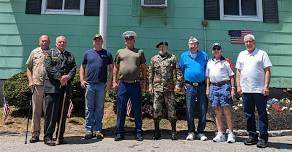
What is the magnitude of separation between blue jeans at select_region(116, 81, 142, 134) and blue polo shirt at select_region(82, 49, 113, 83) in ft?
1.35

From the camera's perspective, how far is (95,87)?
7.46 meters

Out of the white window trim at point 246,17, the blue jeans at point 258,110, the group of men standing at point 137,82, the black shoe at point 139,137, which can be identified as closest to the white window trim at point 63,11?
the group of men standing at point 137,82

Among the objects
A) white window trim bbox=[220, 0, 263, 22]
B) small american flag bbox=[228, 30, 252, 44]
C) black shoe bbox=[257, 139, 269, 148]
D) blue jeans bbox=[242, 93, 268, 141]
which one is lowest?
black shoe bbox=[257, 139, 269, 148]

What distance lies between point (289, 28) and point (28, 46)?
7.45 m

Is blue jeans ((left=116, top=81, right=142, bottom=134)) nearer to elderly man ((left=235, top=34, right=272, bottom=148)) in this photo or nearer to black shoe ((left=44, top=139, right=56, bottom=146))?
black shoe ((left=44, top=139, right=56, bottom=146))

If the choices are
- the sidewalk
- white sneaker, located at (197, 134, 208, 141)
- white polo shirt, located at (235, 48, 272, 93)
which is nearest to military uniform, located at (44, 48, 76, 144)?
the sidewalk

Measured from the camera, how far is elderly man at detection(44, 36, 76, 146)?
697cm

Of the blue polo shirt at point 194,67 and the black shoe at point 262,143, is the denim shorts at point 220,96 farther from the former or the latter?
the black shoe at point 262,143

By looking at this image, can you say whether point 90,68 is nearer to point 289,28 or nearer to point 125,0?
point 125,0

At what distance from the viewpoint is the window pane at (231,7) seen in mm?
11476

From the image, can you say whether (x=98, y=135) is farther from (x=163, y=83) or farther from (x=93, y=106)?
(x=163, y=83)

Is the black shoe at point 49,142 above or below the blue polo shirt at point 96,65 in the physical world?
below

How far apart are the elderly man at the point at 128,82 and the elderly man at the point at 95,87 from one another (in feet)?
0.86

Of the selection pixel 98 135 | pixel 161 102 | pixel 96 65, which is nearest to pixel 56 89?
pixel 96 65
